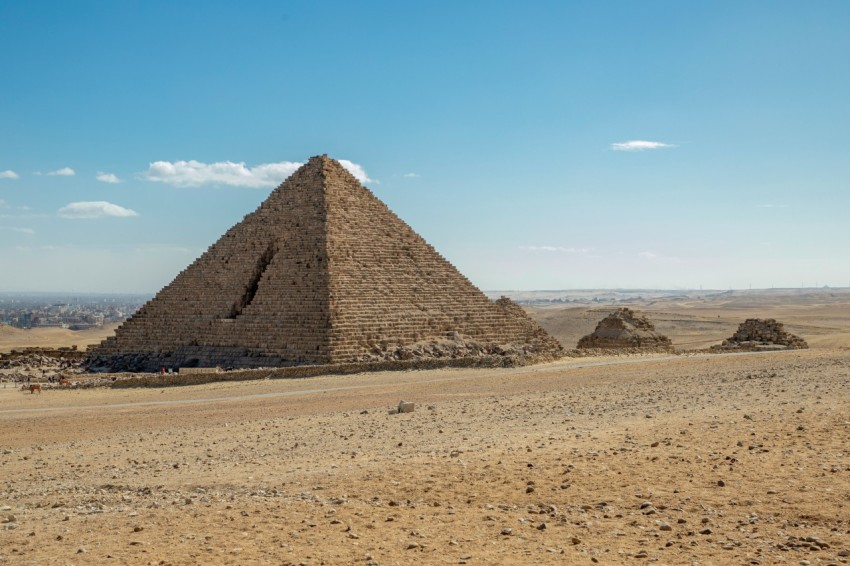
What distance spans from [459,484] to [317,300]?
21586 millimetres

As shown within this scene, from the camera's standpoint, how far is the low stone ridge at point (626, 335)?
33.9 metres

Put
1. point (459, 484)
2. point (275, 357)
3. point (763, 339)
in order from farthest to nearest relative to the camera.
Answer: point (763, 339) → point (275, 357) → point (459, 484)

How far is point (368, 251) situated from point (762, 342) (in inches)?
633

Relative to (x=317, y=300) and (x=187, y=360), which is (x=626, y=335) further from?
(x=187, y=360)

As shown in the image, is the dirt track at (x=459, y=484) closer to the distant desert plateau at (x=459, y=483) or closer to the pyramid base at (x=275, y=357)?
the distant desert plateau at (x=459, y=483)

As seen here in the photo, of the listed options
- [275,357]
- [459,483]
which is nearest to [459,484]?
[459,483]

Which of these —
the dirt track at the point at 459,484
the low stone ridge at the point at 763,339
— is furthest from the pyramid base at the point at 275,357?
the dirt track at the point at 459,484

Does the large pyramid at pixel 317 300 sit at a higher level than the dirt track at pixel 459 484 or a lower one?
higher

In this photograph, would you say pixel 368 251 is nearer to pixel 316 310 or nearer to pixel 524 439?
pixel 316 310

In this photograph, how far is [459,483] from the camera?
302 inches

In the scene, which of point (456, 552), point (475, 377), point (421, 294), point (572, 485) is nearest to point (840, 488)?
point (572, 485)

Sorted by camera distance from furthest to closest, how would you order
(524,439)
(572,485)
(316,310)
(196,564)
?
(316,310) → (524,439) → (572,485) → (196,564)

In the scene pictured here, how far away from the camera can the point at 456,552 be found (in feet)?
19.4

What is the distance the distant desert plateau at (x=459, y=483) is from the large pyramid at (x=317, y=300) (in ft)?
44.0
